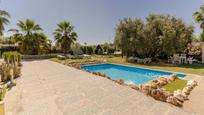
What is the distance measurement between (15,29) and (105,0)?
1369 centimetres

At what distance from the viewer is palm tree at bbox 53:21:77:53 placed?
2536cm

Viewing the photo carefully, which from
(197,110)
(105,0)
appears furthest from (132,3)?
(197,110)

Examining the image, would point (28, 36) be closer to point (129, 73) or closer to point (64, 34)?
point (64, 34)

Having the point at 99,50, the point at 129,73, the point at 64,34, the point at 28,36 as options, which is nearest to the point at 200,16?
the point at 129,73

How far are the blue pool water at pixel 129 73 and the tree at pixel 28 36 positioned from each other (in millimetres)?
10354

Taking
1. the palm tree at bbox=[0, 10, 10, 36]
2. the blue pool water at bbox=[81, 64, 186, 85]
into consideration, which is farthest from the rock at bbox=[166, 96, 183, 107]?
the palm tree at bbox=[0, 10, 10, 36]

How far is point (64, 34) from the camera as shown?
83.8 ft

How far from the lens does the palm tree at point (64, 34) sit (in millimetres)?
25359

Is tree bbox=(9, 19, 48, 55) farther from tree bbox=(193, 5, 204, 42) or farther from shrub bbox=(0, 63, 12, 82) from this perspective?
tree bbox=(193, 5, 204, 42)

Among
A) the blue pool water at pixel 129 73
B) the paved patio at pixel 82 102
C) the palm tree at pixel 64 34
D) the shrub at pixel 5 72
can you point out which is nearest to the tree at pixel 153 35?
the blue pool water at pixel 129 73

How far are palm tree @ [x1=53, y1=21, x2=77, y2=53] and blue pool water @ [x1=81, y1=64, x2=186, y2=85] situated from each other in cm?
933

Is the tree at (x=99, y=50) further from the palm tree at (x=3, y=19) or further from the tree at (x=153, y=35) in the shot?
the palm tree at (x=3, y=19)

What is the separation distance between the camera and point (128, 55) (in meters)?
23.0

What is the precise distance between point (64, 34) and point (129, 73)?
14.9 m
